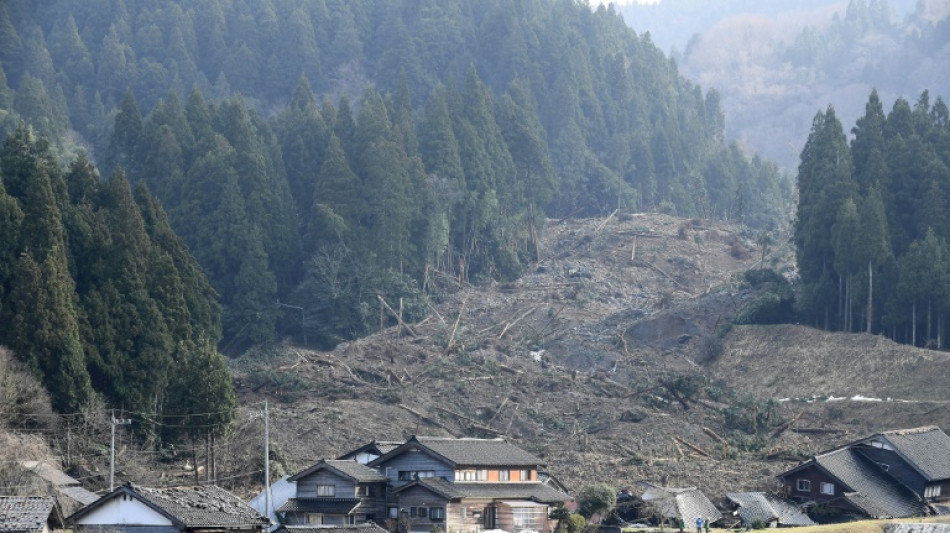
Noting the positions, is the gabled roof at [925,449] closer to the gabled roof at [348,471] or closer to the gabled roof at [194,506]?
the gabled roof at [348,471]

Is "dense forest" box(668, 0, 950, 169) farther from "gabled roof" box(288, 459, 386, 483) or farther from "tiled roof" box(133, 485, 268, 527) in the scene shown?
"tiled roof" box(133, 485, 268, 527)

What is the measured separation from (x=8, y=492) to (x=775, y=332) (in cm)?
3234

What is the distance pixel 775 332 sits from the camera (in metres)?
63.6

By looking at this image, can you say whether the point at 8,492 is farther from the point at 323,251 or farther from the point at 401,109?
the point at 401,109

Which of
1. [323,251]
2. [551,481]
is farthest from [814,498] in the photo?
[323,251]

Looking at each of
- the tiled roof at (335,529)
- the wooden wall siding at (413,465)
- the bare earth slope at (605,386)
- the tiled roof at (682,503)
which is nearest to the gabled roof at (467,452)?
the wooden wall siding at (413,465)

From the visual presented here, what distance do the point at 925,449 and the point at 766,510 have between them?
603 centimetres

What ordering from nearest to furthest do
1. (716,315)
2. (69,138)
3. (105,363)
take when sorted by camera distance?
(105,363)
(716,315)
(69,138)

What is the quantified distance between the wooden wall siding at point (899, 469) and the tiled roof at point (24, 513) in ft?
77.1

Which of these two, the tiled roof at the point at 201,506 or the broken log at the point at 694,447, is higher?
the broken log at the point at 694,447

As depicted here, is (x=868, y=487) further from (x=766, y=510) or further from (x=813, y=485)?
(x=766, y=510)

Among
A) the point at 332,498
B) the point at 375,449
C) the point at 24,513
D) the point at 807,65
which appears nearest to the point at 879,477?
the point at 375,449

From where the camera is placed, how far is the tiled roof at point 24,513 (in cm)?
3412

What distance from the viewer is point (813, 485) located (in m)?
46.4
